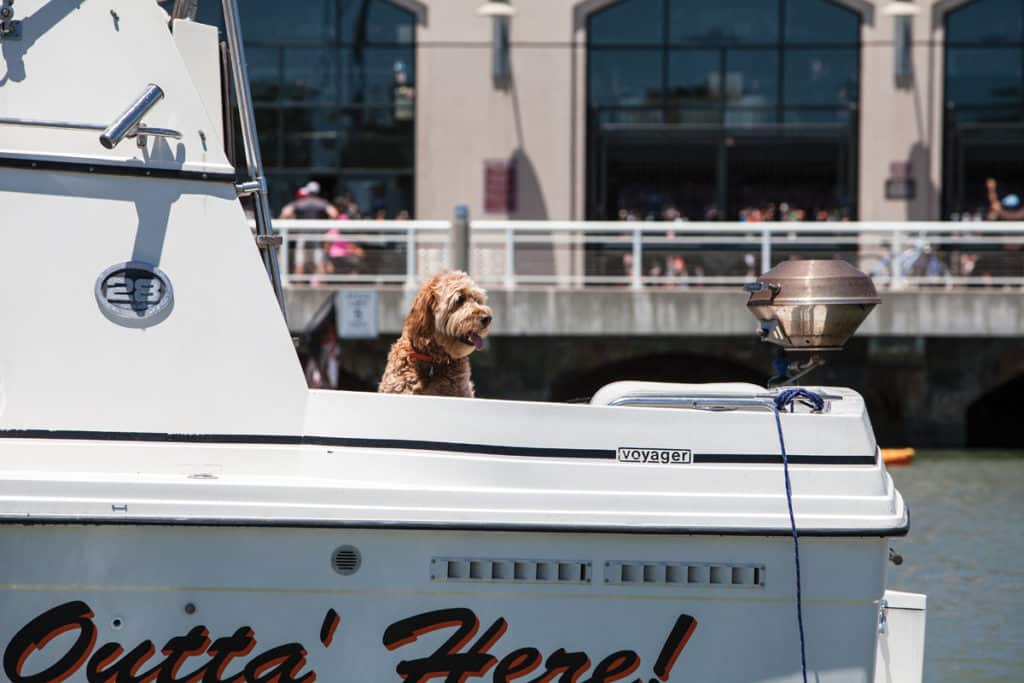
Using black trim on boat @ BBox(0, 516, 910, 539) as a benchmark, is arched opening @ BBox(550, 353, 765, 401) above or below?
below

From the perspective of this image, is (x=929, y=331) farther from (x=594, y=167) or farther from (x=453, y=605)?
(x=453, y=605)

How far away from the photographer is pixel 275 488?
5520 millimetres

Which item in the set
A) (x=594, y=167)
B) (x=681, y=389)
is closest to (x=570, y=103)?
(x=594, y=167)

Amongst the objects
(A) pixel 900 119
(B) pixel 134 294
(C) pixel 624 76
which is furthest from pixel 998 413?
(B) pixel 134 294

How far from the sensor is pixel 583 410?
5.75m

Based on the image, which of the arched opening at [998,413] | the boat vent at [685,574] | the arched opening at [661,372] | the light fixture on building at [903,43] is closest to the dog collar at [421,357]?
the boat vent at [685,574]

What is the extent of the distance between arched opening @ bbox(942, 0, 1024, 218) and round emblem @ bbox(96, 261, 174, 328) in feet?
72.1

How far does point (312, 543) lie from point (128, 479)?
0.65 m

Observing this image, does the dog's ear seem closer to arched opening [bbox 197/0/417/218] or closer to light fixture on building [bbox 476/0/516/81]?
light fixture on building [bbox 476/0/516/81]

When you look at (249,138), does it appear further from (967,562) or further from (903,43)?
(903,43)

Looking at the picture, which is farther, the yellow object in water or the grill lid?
the yellow object in water

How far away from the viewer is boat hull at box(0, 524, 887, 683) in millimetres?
A: 5504

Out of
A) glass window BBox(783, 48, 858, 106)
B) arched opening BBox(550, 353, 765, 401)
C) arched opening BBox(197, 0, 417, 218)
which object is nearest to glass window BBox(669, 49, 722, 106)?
glass window BBox(783, 48, 858, 106)

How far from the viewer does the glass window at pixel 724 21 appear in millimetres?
26641
